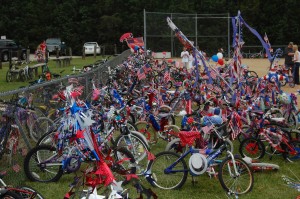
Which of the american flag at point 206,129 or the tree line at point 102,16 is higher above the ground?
the tree line at point 102,16

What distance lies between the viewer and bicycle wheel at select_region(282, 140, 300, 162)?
683 centimetres

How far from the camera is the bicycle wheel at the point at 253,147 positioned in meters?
6.97

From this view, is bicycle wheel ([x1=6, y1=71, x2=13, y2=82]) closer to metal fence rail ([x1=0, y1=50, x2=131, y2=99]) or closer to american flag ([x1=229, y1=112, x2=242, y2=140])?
metal fence rail ([x1=0, y1=50, x2=131, y2=99])

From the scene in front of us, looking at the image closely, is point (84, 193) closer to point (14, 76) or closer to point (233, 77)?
point (233, 77)

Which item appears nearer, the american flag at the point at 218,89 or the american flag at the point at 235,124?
the american flag at the point at 235,124

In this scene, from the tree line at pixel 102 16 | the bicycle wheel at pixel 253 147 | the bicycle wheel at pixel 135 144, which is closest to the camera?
the bicycle wheel at pixel 135 144

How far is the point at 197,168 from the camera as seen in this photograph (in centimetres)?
555

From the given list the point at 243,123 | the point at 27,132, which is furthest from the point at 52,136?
the point at 243,123

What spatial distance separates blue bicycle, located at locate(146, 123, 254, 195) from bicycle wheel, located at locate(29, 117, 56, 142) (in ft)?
6.47

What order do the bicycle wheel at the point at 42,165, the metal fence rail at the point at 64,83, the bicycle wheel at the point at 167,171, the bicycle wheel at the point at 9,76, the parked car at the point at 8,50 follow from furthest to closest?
the parked car at the point at 8,50 → the bicycle wheel at the point at 9,76 → the metal fence rail at the point at 64,83 → the bicycle wheel at the point at 42,165 → the bicycle wheel at the point at 167,171

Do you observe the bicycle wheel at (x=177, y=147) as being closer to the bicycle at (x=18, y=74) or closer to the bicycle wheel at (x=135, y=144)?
the bicycle wheel at (x=135, y=144)

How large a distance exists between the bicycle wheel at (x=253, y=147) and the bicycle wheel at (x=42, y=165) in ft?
9.31

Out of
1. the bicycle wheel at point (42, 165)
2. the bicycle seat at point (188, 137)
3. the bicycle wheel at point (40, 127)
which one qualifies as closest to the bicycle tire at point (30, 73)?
the bicycle wheel at point (40, 127)

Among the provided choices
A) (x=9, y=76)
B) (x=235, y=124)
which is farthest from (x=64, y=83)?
(x=9, y=76)
